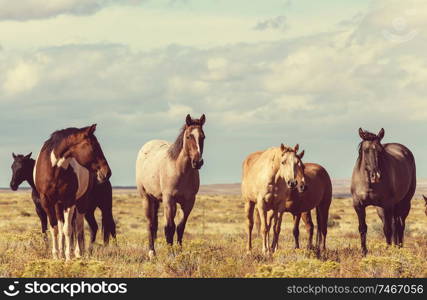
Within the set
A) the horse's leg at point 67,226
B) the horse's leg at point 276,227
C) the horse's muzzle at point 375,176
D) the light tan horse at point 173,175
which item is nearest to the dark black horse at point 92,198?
the light tan horse at point 173,175

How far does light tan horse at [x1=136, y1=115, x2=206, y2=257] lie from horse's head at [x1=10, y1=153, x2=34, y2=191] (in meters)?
4.40

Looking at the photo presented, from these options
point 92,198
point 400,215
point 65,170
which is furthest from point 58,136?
point 400,215

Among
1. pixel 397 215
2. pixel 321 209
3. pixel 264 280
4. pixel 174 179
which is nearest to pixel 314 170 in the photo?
pixel 321 209

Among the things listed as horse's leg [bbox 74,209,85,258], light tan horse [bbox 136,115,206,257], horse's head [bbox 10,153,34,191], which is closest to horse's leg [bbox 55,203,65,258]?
horse's leg [bbox 74,209,85,258]

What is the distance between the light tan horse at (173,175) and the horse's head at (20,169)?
4.40 metres

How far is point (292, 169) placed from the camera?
594 inches

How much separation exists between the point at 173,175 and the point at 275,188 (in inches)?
91.5

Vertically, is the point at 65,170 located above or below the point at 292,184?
above

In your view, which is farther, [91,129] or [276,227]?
[276,227]

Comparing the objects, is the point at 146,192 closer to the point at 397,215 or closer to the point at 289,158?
the point at 289,158

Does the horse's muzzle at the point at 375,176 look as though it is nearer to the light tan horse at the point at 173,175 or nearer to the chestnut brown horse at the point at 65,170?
the light tan horse at the point at 173,175

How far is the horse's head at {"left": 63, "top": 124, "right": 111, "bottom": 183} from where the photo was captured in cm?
1309

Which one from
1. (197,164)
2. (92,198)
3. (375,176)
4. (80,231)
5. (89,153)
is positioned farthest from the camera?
(92,198)

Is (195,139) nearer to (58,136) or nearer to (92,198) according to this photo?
(58,136)
